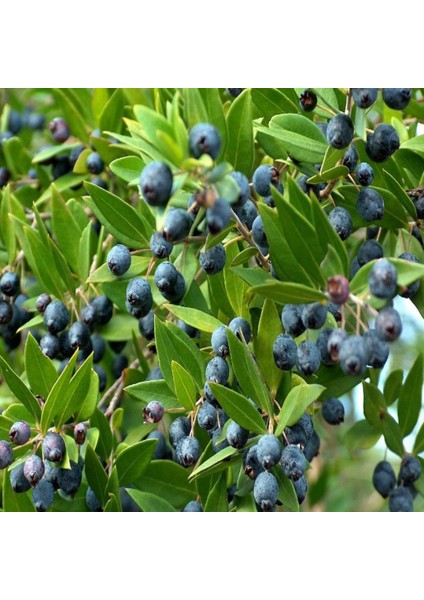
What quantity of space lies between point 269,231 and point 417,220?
41 centimetres

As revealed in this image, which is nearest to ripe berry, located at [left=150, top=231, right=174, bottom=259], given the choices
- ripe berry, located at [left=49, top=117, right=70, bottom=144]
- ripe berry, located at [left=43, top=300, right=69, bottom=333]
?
ripe berry, located at [left=43, top=300, right=69, bottom=333]

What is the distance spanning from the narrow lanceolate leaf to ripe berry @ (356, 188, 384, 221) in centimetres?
57

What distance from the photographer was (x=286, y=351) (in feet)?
4.00

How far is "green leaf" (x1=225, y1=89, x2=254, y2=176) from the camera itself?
1214mm

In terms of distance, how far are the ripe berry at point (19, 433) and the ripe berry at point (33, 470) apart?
36mm

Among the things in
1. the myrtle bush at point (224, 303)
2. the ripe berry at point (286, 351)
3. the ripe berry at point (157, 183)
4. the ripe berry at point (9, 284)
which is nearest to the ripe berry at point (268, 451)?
the myrtle bush at point (224, 303)

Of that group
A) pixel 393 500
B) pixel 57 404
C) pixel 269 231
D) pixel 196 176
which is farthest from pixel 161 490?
pixel 196 176

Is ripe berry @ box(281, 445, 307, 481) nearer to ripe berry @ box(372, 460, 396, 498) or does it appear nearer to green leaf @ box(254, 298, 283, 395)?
green leaf @ box(254, 298, 283, 395)

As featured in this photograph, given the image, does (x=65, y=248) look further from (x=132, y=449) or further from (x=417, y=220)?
(x=417, y=220)

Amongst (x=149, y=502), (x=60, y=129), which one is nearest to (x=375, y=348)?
(x=149, y=502)

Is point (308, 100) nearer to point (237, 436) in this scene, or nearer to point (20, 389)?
point (237, 436)

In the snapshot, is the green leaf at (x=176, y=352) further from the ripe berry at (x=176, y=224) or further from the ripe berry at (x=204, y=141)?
the ripe berry at (x=204, y=141)

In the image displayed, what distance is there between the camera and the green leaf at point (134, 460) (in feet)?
4.71

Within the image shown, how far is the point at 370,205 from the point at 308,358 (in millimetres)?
304
